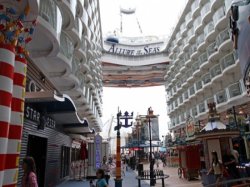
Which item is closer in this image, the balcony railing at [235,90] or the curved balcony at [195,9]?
the balcony railing at [235,90]

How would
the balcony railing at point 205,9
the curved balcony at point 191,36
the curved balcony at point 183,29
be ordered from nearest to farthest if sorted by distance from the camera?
the balcony railing at point 205,9 < the curved balcony at point 191,36 < the curved balcony at point 183,29

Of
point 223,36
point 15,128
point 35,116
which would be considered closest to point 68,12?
point 35,116

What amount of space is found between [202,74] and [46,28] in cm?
2894

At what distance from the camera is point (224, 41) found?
26.1 m

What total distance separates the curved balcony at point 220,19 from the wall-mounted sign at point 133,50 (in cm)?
2953

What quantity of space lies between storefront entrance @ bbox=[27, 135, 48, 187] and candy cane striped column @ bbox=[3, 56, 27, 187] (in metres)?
8.10

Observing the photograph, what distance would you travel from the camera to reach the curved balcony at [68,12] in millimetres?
13764

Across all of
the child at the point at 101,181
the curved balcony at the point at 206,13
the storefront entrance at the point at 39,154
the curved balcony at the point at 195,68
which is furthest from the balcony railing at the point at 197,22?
the child at the point at 101,181

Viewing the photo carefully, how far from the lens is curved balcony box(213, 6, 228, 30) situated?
26547 millimetres

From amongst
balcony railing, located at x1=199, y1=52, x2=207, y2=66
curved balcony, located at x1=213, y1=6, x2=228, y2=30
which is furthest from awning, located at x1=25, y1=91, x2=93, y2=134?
balcony railing, located at x1=199, y1=52, x2=207, y2=66

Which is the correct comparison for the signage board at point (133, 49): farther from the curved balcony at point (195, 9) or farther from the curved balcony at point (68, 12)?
the curved balcony at point (68, 12)

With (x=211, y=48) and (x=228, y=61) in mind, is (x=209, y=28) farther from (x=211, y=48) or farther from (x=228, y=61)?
(x=228, y=61)

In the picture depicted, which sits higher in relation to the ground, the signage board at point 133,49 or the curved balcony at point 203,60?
the signage board at point 133,49

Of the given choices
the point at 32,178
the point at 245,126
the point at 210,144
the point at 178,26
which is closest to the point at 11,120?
the point at 32,178
